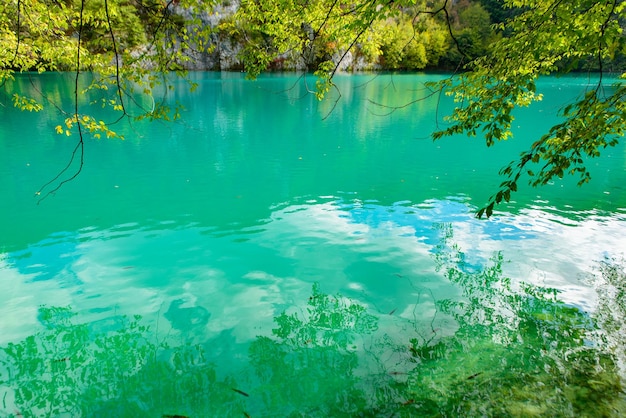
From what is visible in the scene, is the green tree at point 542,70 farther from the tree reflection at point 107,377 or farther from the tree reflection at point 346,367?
the tree reflection at point 107,377

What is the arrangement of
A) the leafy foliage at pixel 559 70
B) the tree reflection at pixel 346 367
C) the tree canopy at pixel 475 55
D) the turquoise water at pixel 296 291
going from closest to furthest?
the leafy foliage at pixel 559 70 < the tree canopy at pixel 475 55 < the tree reflection at pixel 346 367 < the turquoise water at pixel 296 291

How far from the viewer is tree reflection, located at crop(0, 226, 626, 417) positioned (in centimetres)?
441

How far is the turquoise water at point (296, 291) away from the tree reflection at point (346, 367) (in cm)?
3

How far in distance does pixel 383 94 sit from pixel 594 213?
35.3m

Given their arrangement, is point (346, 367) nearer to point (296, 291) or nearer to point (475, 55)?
point (296, 291)

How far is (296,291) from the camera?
275 inches

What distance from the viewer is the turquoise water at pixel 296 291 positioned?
4.65 m

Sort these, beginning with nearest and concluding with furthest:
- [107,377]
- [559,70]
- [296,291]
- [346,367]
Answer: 1. [559,70]
2. [107,377]
3. [346,367]
4. [296,291]

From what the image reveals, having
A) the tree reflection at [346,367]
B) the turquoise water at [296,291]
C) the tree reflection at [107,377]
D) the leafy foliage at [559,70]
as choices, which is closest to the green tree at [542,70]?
the leafy foliage at [559,70]

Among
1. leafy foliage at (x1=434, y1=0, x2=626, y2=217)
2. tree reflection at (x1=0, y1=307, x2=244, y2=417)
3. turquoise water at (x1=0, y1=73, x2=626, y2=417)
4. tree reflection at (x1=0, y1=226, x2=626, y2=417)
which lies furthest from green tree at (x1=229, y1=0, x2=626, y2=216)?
tree reflection at (x1=0, y1=307, x2=244, y2=417)

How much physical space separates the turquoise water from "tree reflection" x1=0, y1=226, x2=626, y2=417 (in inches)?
1.0

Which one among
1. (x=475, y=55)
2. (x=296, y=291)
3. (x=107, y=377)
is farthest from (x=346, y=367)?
(x=475, y=55)

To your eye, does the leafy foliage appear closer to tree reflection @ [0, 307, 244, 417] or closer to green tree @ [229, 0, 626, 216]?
green tree @ [229, 0, 626, 216]

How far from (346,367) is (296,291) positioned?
2.11m
